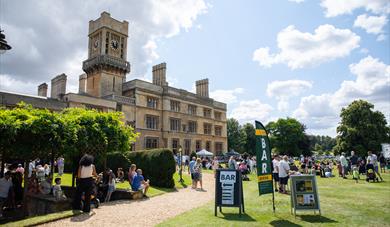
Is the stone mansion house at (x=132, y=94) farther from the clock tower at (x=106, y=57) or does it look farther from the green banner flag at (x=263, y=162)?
the green banner flag at (x=263, y=162)

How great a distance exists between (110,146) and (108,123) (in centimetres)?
119

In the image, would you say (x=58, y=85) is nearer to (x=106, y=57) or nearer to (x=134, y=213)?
(x=106, y=57)

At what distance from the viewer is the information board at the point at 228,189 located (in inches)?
364

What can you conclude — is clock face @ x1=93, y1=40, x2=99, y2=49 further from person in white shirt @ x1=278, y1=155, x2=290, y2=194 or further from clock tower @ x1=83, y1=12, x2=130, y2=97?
person in white shirt @ x1=278, y1=155, x2=290, y2=194

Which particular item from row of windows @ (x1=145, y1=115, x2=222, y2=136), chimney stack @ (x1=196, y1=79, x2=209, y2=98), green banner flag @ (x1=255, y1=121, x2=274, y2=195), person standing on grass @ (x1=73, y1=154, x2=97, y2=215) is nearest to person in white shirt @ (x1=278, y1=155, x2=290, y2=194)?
green banner flag @ (x1=255, y1=121, x2=274, y2=195)

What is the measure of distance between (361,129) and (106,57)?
3934 centimetres

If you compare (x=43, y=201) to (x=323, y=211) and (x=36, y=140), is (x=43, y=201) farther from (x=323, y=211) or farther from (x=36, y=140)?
(x=323, y=211)

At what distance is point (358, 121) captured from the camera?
150 ft

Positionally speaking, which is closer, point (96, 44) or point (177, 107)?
point (96, 44)

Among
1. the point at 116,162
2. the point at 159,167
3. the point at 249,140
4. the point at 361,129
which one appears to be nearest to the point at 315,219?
→ the point at 159,167

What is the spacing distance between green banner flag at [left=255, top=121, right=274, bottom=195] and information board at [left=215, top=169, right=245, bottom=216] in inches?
28.1

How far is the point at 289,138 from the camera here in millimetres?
75312

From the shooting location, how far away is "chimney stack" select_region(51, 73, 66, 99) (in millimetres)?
37688

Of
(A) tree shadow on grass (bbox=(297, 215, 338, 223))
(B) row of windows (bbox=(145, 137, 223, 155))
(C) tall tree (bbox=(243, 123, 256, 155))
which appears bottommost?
(A) tree shadow on grass (bbox=(297, 215, 338, 223))
